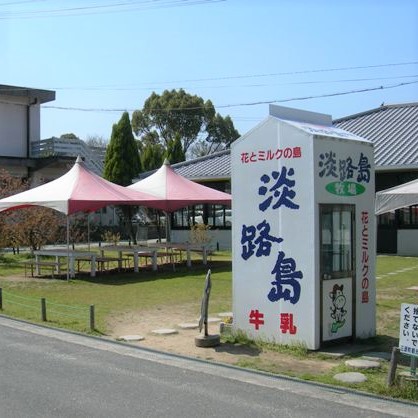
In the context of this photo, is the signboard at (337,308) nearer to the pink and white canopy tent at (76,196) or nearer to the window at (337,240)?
the window at (337,240)

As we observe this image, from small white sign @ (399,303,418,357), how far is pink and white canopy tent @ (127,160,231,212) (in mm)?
14629

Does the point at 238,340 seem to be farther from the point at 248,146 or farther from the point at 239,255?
the point at 248,146

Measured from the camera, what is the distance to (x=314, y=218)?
27.9 feet

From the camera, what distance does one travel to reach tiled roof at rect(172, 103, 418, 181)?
23500mm

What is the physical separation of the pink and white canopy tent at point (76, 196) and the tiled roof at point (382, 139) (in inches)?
349

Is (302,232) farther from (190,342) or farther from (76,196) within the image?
(76,196)

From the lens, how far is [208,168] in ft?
96.9

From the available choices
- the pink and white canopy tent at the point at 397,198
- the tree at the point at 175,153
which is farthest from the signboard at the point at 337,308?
the tree at the point at 175,153

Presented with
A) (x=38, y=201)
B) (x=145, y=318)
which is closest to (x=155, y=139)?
(x=38, y=201)

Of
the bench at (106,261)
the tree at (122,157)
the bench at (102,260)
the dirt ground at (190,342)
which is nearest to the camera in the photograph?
the dirt ground at (190,342)

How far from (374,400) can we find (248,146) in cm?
425

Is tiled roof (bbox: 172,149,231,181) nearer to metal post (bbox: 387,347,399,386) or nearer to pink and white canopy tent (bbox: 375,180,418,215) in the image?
pink and white canopy tent (bbox: 375,180,418,215)

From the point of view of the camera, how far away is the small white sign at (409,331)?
6.78 metres

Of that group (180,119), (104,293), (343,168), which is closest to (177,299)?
(104,293)
